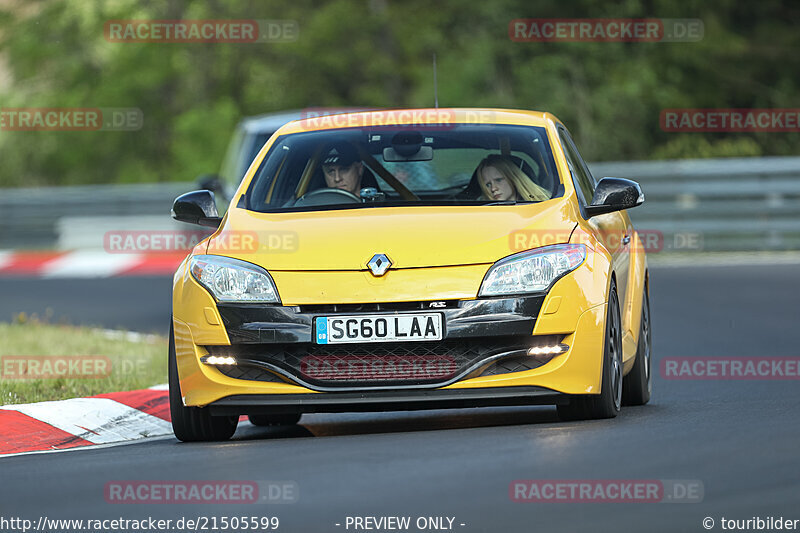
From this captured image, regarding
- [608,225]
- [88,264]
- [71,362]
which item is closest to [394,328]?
[608,225]

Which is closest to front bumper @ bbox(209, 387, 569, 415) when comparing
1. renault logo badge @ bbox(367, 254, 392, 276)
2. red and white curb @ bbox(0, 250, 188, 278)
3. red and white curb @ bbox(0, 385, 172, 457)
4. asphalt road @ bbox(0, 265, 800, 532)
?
asphalt road @ bbox(0, 265, 800, 532)

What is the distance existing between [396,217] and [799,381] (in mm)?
3574

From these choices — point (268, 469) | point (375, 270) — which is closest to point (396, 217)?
point (375, 270)

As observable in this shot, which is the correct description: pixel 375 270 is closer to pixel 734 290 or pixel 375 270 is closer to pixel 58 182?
pixel 734 290

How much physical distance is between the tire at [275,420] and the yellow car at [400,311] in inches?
39.5

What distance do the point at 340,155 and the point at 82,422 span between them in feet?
6.49

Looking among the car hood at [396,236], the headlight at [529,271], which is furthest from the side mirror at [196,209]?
the headlight at [529,271]

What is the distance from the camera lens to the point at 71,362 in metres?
13.0

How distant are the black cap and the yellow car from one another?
0.54 metres

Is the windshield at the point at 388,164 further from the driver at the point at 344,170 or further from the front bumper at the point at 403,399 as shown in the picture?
the front bumper at the point at 403,399

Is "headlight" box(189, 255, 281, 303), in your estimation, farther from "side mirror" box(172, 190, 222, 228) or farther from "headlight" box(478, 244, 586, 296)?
"headlight" box(478, 244, 586, 296)

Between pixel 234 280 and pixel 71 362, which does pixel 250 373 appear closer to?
pixel 234 280

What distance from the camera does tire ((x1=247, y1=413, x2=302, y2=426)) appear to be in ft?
32.2

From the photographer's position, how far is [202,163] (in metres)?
40.4
